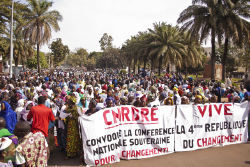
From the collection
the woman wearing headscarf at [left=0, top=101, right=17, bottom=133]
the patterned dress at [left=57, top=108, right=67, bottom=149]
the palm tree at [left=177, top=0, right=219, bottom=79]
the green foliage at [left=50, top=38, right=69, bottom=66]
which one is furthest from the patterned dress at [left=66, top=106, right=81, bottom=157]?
the green foliage at [left=50, top=38, right=69, bottom=66]

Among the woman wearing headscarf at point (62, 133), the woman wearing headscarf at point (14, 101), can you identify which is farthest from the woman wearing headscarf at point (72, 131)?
the woman wearing headscarf at point (14, 101)

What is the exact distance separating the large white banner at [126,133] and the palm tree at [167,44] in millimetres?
19620

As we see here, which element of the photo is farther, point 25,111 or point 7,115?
point 25,111

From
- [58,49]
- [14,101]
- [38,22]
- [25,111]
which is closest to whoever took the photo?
[25,111]

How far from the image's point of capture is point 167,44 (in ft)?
84.6

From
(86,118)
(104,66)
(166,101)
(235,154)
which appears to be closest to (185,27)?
(166,101)

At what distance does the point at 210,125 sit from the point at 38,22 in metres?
22.1

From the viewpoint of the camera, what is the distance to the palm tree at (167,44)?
977 inches

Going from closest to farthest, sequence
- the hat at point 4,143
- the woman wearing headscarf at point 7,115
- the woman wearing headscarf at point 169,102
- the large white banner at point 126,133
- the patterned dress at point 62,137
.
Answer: the hat at point 4,143 → the large white banner at point 126,133 → the woman wearing headscarf at point 7,115 → the patterned dress at point 62,137 → the woman wearing headscarf at point 169,102

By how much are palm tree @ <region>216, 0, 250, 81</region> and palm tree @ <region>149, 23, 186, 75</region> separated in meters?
7.01

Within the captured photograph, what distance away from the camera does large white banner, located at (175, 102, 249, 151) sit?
5.62m

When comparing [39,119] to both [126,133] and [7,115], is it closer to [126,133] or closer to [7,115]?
[7,115]


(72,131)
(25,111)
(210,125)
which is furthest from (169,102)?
(25,111)

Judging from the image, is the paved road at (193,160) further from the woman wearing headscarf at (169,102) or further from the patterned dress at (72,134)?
the woman wearing headscarf at (169,102)
